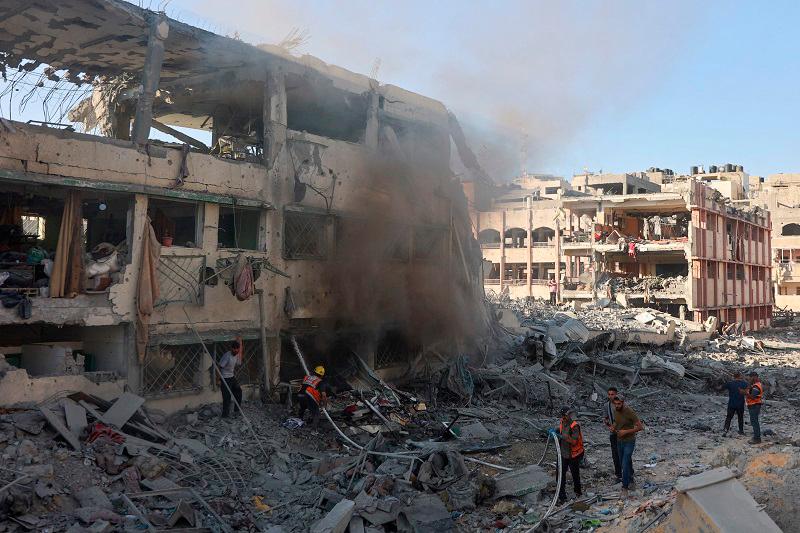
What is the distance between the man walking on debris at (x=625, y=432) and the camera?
936 centimetres

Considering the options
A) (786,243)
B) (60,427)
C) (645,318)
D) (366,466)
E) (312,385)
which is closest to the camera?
(60,427)

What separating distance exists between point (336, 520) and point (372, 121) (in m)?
11.4

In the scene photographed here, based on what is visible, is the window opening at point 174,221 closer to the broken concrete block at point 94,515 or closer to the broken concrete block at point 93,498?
the broken concrete block at point 93,498

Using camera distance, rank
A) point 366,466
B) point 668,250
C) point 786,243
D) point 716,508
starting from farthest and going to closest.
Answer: point 786,243, point 668,250, point 366,466, point 716,508

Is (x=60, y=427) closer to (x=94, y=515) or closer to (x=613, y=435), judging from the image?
(x=94, y=515)

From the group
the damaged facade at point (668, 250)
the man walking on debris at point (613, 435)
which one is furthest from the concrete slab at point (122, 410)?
the damaged facade at point (668, 250)

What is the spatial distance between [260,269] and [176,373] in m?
2.68

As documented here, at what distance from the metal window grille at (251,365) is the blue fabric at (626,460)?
25.0ft

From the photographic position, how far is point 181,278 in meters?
12.9

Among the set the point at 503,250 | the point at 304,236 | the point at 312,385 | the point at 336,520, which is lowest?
the point at 336,520

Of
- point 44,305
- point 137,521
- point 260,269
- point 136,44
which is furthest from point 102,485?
point 136,44

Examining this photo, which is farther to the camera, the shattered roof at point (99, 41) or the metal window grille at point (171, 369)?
the metal window grille at point (171, 369)

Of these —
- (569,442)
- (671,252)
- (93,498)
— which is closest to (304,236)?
(93,498)

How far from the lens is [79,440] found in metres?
9.80
